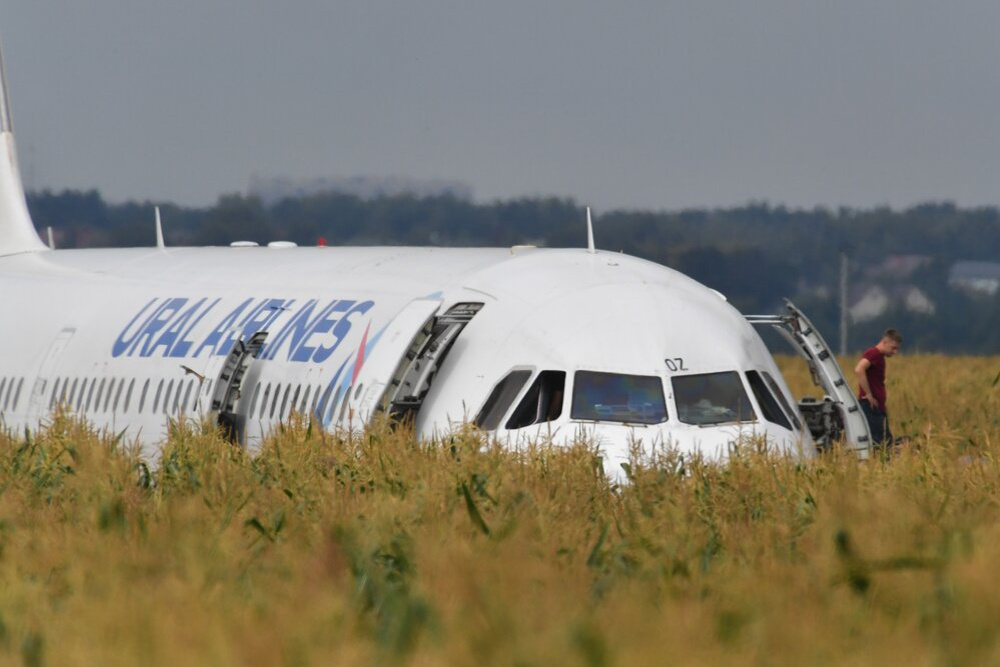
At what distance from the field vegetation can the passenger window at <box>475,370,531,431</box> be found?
10.2 feet

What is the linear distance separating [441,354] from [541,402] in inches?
57.4

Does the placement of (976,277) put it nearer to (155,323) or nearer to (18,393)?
(18,393)

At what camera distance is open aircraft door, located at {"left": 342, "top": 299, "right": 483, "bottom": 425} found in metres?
20.1

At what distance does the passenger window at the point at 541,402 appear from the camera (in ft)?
63.5

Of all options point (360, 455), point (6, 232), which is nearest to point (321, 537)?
point (360, 455)

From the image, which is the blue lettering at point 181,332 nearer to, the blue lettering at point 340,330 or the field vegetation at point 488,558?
the blue lettering at point 340,330

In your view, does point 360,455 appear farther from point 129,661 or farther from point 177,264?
point 177,264

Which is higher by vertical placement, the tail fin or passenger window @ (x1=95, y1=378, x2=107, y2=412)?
the tail fin

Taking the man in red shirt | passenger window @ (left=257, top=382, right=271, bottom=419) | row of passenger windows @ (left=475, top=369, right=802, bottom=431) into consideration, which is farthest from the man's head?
passenger window @ (left=257, top=382, right=271, bottom=419)

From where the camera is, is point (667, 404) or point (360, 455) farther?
point (667, 404)

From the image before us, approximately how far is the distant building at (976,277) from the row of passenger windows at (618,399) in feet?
91.0

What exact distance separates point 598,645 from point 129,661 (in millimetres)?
1703

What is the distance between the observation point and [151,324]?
26.2 m

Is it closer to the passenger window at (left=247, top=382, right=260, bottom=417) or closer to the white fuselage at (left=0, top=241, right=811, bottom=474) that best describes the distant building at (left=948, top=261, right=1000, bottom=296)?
the white fuselage at (left=0, top=241, right=811, bottom=474)
